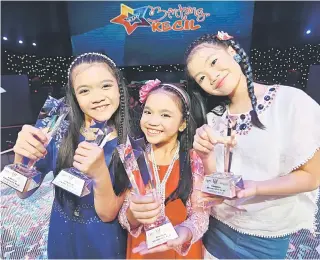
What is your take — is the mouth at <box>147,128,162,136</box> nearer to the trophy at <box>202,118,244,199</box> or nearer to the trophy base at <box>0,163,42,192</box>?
the trophy at <box>202,118,244,199</box>

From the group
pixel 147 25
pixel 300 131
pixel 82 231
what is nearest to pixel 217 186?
pixel 300 131

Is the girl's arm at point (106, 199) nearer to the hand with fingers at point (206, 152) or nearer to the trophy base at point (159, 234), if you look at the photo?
the trophy base at point (159, 234)

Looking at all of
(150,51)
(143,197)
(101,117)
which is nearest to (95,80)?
(101,117)

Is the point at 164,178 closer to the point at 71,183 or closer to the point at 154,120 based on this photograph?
the point at 154,120

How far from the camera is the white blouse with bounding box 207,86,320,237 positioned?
961 millimetres

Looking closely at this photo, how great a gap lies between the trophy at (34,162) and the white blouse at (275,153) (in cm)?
55

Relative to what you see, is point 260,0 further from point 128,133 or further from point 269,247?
point 269,247

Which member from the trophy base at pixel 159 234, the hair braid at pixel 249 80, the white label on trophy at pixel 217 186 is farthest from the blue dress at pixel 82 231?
the hair braid at pixel 249 80

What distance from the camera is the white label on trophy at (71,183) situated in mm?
884

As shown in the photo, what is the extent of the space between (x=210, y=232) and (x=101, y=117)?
0.67 meters

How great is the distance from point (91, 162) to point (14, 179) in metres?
0.26

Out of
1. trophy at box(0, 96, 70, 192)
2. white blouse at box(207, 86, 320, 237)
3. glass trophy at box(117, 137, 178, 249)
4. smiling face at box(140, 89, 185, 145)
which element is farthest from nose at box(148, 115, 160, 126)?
trophy at box(0, 96, 70, 192)

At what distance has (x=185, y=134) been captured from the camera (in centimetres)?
108

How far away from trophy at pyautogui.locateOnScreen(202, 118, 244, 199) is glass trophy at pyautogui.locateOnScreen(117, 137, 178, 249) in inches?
6.8
